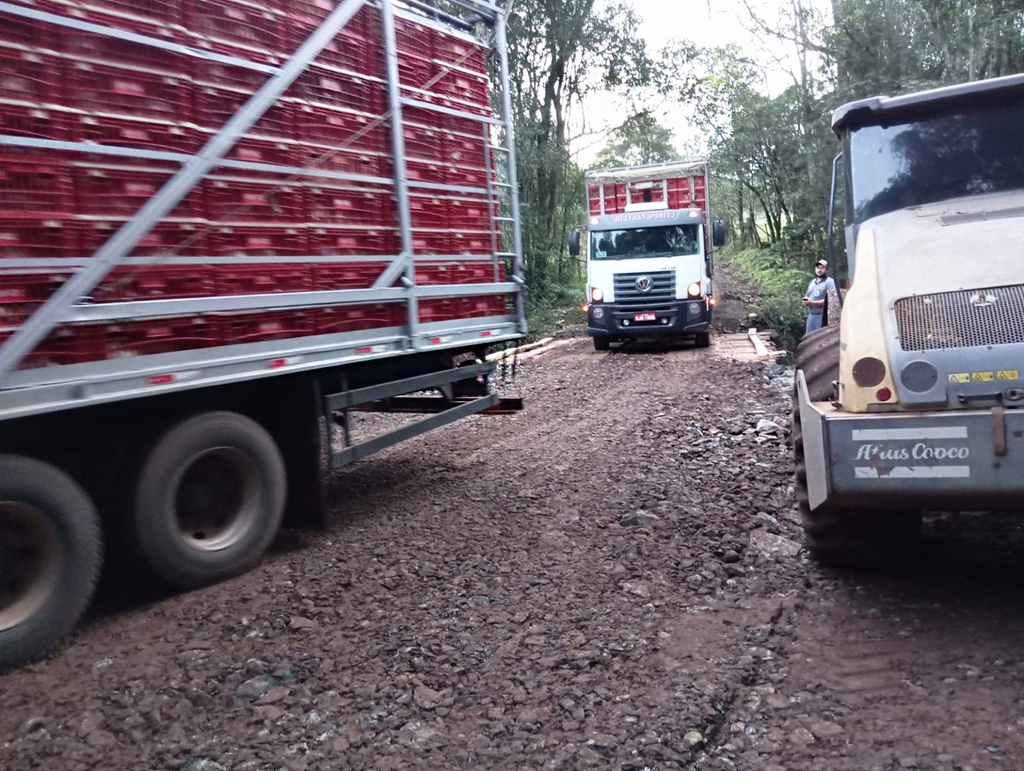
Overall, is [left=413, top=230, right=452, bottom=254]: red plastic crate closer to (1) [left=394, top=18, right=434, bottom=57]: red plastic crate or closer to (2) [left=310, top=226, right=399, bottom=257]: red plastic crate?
(2) [left=310, top=226, right=399, bottom=257]: red plastic crate

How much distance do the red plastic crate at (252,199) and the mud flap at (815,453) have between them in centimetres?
323

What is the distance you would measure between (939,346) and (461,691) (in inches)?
99.4

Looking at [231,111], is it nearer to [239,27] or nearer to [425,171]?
[239,27]

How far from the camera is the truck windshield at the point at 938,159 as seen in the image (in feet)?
16.4

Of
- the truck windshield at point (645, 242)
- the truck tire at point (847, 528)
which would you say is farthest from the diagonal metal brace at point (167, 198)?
the truck windshield at point (645, 242)

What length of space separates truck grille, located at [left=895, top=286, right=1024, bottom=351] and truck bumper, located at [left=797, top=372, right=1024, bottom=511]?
34 centimetres

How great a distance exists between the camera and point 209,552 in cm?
496

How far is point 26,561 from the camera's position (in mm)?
4141

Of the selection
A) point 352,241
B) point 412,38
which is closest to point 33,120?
point 352,241

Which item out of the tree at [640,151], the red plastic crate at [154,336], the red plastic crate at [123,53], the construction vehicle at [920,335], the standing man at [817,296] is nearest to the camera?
the construction vehicle at [920,335]

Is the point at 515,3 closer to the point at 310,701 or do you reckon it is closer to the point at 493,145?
the point at 493,145

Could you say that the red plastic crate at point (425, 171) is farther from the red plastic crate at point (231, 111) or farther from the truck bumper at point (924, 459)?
the truck bumper at point (924, 459)

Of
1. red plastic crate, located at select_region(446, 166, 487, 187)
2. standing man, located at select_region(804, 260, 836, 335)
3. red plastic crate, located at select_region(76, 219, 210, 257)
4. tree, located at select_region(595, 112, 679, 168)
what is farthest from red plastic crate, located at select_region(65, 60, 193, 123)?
tree, located at select_region(595, 112, 679, 168)

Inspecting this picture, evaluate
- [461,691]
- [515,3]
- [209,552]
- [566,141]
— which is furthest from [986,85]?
[566,141]
